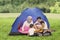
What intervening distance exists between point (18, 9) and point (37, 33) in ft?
11.5

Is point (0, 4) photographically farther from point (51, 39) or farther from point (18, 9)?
point (51, 39)

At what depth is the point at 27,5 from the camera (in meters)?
7.83

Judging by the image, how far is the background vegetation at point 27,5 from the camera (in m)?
7.70

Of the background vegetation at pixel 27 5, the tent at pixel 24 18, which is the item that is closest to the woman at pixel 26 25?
the tent at pixel 24 18

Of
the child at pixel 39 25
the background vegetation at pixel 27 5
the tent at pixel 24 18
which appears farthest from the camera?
the background vegetation at pixel 27 5

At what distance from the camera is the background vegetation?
25.3 feet

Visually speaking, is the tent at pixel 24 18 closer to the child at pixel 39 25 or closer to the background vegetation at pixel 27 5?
the child at pixel 39 25

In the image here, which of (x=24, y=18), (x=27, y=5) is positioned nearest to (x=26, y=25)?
(x=24, y=18)

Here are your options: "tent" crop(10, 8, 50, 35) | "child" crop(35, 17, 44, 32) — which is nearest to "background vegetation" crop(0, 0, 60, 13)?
"tent" crop(10, 8, 50, 35)

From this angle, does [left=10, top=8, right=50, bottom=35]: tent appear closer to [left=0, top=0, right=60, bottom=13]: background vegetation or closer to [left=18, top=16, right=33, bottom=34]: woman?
[left=18, top=16, right=33, bottom=34]: woman

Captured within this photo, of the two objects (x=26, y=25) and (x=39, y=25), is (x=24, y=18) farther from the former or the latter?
(x=39, y=25)

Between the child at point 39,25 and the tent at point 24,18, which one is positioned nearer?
the child at point 39,25

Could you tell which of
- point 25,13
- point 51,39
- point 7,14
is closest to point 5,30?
point 25,13

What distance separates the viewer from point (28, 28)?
14.7ft
